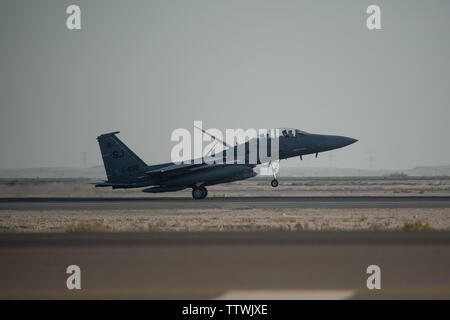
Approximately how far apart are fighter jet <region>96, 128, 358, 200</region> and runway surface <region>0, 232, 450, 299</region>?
69.0 feet

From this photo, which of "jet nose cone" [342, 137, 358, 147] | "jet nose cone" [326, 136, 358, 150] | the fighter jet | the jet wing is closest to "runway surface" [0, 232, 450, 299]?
the fighter jet

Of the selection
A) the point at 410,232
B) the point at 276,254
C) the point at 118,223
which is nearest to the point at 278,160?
the point at 118,223

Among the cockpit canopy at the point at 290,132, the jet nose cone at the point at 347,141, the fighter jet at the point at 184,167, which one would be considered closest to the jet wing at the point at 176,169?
A: the fighter jet at the point at 184,167

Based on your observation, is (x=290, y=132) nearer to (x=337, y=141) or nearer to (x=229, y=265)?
(x=337, y=141)

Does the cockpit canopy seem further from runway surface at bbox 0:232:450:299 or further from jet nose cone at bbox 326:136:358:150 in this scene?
runway surface at bbox 0:232:450:299

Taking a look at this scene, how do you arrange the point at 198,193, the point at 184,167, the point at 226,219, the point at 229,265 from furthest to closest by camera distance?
the point at 198,193 → the point at 184,167 → the point at 226,219 → the point at 229,265

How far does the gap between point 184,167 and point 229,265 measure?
27840 mm

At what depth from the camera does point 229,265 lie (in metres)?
16.1

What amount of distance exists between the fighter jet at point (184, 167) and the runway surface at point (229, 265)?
69.0 ft

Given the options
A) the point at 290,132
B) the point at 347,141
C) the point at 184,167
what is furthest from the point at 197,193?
the point at 347,141

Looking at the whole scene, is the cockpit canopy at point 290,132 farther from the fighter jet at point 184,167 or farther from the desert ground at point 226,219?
the desert ground at point 226,219

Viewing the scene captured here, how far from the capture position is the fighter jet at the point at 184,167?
43500 millimetres
